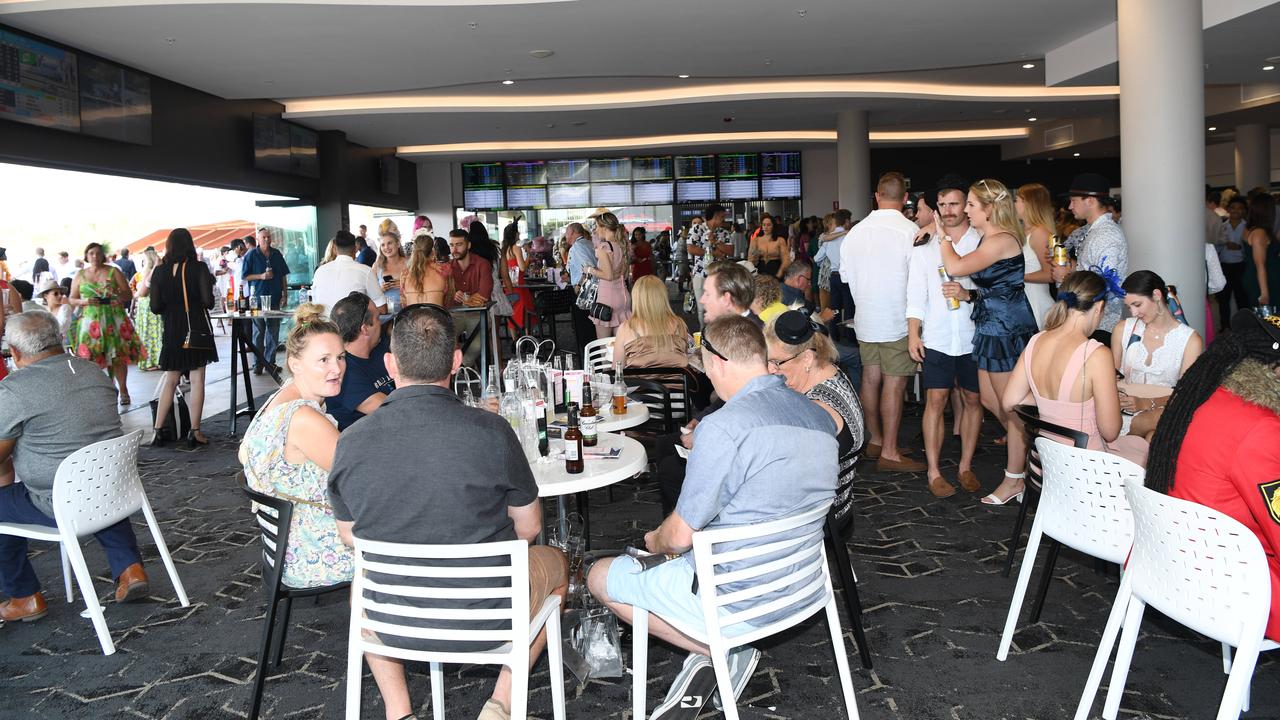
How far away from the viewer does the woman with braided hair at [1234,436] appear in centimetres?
232

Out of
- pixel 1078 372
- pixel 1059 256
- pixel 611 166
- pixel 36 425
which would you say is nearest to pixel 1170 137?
pixel 1059 256

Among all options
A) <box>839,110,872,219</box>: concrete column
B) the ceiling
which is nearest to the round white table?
the ceiling

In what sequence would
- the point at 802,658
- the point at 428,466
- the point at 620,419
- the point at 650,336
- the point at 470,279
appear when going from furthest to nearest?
the point at 470,279
the point at 650,336
the point at 620,419
the point at 802,658
the point at 428,466

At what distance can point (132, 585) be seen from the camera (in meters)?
4.11

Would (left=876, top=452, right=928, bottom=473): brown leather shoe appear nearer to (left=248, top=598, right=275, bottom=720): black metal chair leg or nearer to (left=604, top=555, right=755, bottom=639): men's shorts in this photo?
(left=604, top=555, right=755, bottom=639): men's shorts

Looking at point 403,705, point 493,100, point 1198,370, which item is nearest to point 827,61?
point 493,100

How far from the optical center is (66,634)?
3.87 meters

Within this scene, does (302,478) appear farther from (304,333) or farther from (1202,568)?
(1202,568)

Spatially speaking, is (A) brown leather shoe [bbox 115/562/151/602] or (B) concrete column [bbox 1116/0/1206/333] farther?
(B) concrete column [bbox 1116/0/1206/333]

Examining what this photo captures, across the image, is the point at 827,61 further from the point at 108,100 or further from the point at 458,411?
the point at 458,411

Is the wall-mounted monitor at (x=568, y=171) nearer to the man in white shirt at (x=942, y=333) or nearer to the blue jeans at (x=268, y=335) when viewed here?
the blue jeans at (x=268, y=335)

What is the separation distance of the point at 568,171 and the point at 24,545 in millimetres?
15011

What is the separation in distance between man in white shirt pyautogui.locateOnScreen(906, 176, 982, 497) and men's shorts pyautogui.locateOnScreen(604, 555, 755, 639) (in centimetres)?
302

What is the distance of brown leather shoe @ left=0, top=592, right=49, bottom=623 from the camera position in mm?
3990
